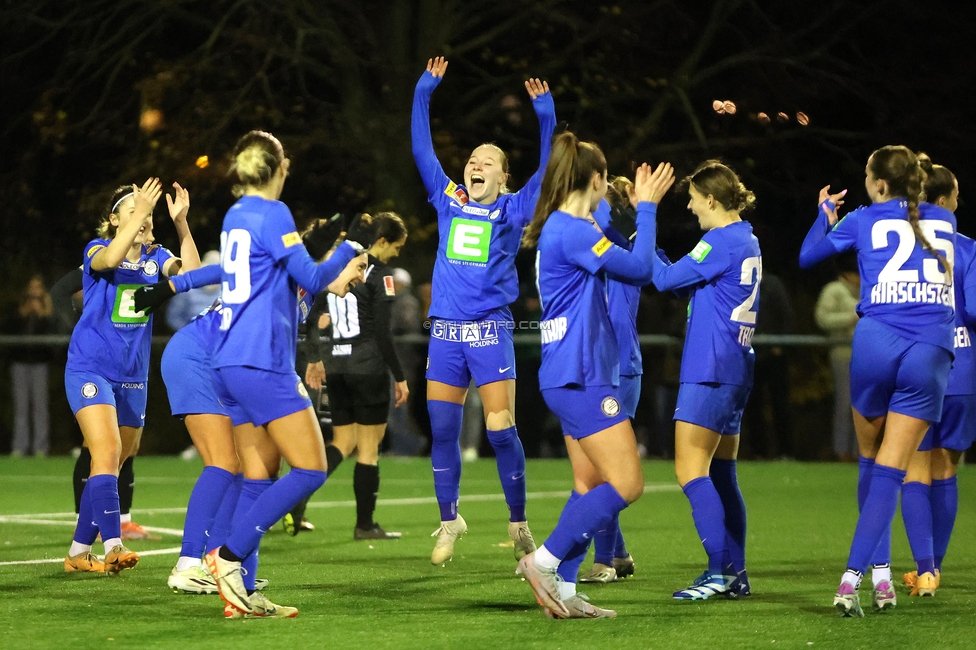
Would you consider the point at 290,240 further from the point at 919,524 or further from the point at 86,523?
the point at 919,524

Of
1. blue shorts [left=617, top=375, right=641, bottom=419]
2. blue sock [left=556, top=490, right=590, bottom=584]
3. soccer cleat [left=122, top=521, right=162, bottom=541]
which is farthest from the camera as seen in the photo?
soccer cleat [left=122, top=521, right=162, bottom=541]

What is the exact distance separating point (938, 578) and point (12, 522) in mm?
7100

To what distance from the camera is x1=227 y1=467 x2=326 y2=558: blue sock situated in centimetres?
683

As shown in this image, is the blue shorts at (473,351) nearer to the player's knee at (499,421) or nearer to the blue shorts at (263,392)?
the player's knee at (499,421)

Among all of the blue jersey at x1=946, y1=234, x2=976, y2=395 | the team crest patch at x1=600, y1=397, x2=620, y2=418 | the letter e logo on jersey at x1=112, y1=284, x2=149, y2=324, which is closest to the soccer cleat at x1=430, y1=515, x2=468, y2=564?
the letter e logo on jersey at x1=112, y1=284, x2=149, y2=324

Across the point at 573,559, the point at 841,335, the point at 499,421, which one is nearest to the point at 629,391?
the point at 499,421

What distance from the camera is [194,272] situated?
7.75m

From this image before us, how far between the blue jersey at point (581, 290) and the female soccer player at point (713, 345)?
0.72m

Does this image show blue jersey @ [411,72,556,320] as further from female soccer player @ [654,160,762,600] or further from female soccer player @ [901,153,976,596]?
female soccer player @ [901,153,976,596]

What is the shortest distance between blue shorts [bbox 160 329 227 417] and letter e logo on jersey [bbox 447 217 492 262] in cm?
170

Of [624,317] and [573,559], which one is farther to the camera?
[624,317]

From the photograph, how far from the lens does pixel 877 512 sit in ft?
23.7

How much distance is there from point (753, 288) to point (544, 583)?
191 cm

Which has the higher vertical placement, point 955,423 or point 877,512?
point 955,423
